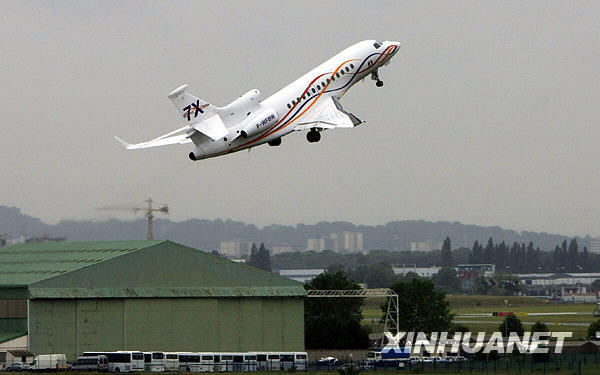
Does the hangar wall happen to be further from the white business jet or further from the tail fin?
the tail fin

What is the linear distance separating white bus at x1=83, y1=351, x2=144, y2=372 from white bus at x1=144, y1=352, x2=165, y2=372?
32.1 inches

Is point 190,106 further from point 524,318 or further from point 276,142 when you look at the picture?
point 524,318

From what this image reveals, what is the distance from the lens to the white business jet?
68875mm

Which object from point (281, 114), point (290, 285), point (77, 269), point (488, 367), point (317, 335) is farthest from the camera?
point (317, 335)

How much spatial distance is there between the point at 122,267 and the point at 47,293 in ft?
24.3

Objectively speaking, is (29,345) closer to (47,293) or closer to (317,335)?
(47,293)

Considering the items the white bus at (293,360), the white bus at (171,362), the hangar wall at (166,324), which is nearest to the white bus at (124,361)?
the white bus at (171,362)

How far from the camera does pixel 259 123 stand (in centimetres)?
6969

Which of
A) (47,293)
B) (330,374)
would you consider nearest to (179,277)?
(47,293)

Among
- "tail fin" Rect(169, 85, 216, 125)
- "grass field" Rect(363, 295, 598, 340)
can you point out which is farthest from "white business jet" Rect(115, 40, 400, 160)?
"grass field" Rect(363, 295, 598, 340)

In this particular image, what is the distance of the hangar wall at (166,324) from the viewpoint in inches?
3836

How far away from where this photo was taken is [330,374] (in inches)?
3199

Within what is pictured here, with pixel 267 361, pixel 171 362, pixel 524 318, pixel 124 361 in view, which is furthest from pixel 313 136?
pixel 524 318

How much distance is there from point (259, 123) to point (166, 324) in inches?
1449
